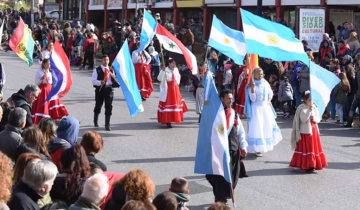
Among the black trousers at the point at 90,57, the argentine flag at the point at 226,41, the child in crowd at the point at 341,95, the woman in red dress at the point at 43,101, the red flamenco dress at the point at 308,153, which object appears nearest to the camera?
the red flamenco dress at the point at 308,153

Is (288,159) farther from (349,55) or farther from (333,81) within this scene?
(349,55)

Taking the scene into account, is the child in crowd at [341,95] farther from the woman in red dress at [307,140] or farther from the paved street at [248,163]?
the woman in red dress at [307,140]

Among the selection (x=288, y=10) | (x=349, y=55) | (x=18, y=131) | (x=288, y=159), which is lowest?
(x=288, y=159)

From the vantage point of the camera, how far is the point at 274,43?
1173cm

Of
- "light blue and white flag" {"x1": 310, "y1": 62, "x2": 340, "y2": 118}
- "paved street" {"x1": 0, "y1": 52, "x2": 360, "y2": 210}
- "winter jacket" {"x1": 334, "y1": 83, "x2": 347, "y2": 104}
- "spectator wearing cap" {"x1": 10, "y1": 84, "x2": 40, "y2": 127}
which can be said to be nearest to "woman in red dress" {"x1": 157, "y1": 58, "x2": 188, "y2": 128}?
"paved street" {"x1": 0, "y1": 52, "x2": 360, "y2": 210}

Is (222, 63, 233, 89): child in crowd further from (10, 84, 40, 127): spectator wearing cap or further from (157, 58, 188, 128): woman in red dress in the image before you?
(10, 84, 40, 127): spectator wearing cap

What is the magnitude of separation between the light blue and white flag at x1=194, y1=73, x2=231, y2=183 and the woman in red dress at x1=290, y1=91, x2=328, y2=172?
2587 mm

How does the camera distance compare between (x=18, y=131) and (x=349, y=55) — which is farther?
(x=349, y=55)

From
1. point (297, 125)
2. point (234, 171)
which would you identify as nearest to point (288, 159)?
point (297, 125)

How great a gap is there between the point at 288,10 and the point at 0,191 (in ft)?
83.4

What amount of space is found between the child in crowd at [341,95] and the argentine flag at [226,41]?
4202 mm

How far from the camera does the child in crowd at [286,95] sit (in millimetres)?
17886

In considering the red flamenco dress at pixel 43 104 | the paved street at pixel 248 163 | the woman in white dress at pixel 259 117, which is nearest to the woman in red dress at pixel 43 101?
the red flamenco dress at pixel 43 104

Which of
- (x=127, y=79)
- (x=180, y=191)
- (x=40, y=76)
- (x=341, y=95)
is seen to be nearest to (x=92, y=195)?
(x=180, y=191)
